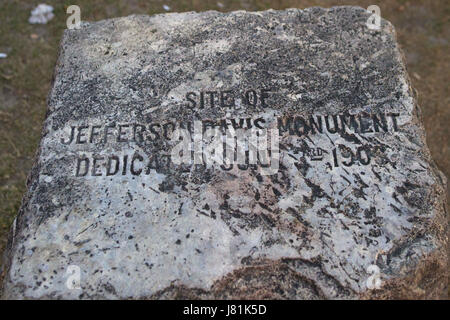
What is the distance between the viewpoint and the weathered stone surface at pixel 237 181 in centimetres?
170

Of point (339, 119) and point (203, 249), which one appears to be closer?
point (203, 249)

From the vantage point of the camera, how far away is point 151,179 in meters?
1.88

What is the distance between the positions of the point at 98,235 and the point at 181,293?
379 mm

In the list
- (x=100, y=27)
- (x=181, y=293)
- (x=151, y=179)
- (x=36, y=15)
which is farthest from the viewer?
(x=36, y=15)

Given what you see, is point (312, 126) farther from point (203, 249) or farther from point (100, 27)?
point (100, 27)

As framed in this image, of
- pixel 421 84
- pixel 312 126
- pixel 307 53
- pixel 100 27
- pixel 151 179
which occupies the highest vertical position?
pixel 421 84

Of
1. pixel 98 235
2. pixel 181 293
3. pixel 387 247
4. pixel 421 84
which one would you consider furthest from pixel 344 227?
pixel 421 84

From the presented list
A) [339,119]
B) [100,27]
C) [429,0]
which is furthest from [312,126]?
[429,0]

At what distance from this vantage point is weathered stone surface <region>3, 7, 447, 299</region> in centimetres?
170

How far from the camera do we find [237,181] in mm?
1867

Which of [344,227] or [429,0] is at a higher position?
[429,0]

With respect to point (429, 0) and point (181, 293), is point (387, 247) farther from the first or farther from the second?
point (429, 0)

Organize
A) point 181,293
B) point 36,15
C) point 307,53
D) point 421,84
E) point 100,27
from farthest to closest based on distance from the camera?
Answer: point 36,15 → point 421,84 → point 100,27 → point 307,53 → point 181,293

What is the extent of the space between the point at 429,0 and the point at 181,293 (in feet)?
12.5
